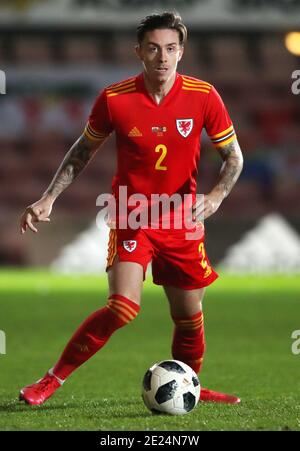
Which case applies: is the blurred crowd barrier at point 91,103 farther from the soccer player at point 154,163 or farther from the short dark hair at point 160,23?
the short dark hair at point 160,23

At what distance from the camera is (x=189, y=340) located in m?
5.63

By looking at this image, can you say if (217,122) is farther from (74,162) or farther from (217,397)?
(217,397)

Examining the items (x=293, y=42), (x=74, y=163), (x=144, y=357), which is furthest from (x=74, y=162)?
(x=293, y=42)

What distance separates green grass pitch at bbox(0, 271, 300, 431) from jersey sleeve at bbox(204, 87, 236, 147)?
50.1 inches

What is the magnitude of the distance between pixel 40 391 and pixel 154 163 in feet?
3.93

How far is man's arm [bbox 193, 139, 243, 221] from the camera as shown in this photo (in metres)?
5.20

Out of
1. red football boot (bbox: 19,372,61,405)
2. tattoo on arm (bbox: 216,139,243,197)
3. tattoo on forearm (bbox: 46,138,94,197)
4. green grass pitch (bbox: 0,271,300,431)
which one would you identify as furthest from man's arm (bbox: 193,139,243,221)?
red football boot (bbox: 19,372,61,405)

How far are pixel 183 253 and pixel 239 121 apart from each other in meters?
20.8

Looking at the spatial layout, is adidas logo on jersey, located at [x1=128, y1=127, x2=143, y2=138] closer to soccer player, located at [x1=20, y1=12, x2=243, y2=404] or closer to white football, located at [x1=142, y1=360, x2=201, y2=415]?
soccer player, located at [x1=20, y1=12, x2=243, y2=404]

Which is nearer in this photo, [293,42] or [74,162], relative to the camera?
[74,162]

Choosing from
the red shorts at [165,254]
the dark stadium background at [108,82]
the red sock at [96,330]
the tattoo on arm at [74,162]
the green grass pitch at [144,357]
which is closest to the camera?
the green grass pitch at [144,357]

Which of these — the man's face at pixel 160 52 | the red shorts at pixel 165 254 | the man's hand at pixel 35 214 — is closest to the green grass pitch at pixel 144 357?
the red shorts at pixel 165 254

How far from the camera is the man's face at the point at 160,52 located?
17.1 ft

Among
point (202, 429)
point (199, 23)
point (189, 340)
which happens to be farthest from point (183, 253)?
point (199, 23)
